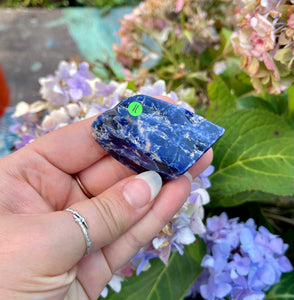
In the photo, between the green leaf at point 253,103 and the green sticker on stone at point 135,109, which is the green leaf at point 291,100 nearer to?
the green leaf at point 253,103

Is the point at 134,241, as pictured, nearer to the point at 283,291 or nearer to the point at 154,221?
the point at 154,221

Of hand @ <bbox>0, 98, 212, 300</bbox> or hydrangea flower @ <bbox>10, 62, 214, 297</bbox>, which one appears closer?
hand @ <bbox>0, 98, 212, 300</bbox>

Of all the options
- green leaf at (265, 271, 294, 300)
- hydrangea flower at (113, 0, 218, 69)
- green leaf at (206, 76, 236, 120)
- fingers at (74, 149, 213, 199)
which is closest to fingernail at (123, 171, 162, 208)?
fingers at (74, 149, 213, 199)

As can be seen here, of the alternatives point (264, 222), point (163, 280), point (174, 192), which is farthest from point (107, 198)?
point (264, 222)

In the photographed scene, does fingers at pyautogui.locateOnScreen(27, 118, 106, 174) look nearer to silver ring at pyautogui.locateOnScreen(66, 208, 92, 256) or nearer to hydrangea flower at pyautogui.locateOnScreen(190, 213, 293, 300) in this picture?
silver ring at pyautogui.locateOnScreen(66, 208, 92, 256)

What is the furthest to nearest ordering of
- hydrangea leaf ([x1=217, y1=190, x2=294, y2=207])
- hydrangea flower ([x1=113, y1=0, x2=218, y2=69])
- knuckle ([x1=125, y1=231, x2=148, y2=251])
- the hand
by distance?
1. hydrangea flower ([x1=113, y1=0, x2=218, y2=69])
2. hydrangea leaf ([x1=217, y1=190, x2=294, y2=207])
3. knuckle ([x1=125, y1=231, x2=148, y2=251])
4. the hand
